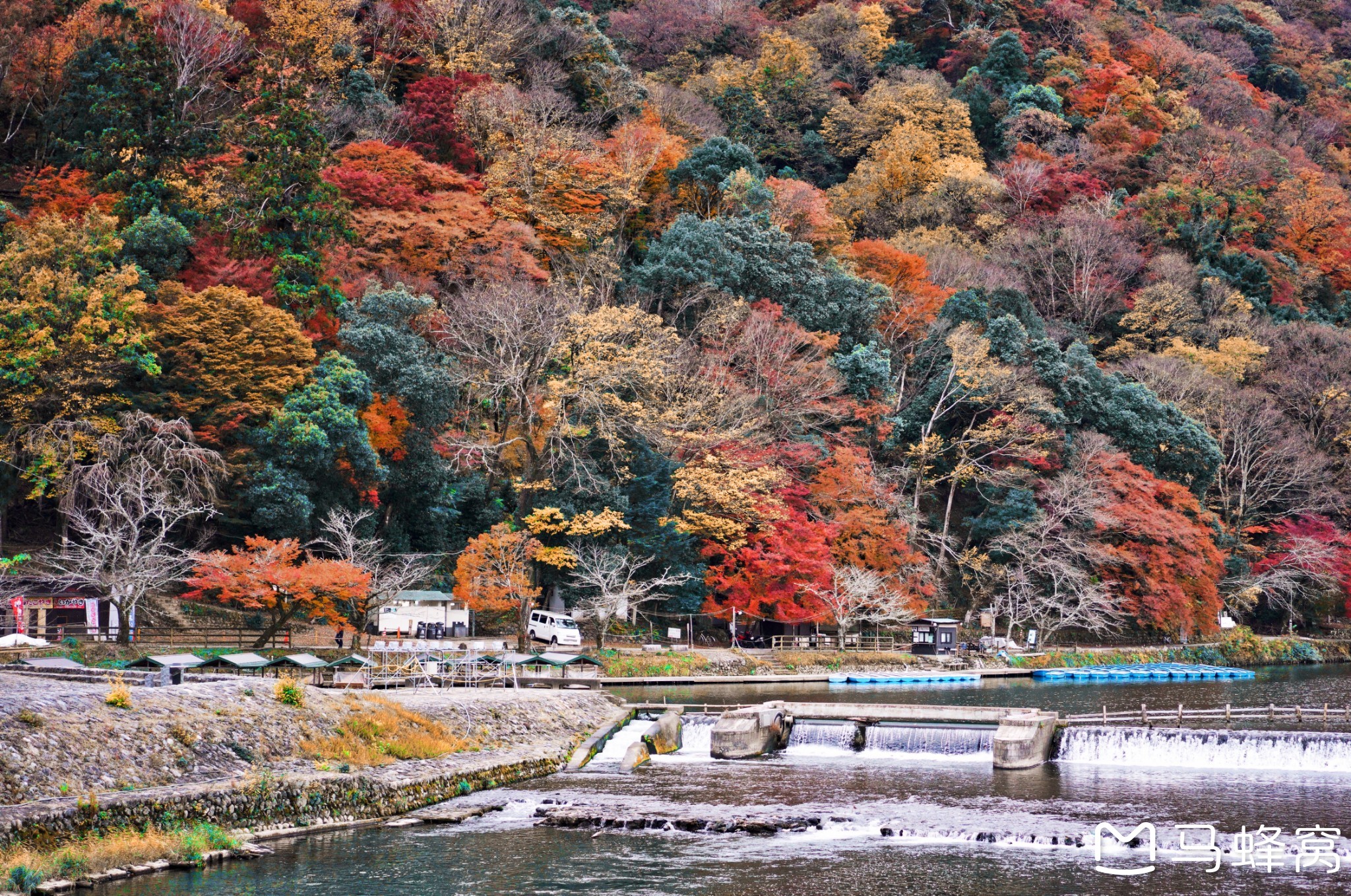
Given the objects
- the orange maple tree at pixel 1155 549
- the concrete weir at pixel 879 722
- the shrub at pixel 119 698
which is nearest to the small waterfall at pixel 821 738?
the concrete weir at pixel 879 722

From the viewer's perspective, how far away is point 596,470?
54344 mm

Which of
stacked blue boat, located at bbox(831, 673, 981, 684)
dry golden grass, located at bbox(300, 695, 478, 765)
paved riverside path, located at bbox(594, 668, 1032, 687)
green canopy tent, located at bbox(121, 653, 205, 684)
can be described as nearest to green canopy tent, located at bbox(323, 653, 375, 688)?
green canopy tent, located at bbox(121, 653, 205, 684)

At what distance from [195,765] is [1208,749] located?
25.2 meters

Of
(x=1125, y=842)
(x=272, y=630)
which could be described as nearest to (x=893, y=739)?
(x=1125, y=842)

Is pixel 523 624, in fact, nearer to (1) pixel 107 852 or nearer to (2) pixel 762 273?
(2) pixel 762 273

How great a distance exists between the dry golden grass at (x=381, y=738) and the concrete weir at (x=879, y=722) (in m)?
7.37

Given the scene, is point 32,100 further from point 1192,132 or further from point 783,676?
point 1192,132

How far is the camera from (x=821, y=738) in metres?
35.9

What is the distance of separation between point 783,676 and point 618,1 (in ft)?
228

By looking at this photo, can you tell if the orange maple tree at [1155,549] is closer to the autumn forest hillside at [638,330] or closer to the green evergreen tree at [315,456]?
the autumn forest hillside at [638,330]

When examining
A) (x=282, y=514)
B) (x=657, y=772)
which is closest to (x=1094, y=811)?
(x=657, y=772)

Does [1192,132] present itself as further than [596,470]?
Yes

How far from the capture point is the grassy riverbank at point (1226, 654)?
58969 millimetres

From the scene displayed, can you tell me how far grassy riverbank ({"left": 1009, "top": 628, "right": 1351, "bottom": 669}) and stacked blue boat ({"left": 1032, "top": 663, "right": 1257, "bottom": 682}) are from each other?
131 centimetres
